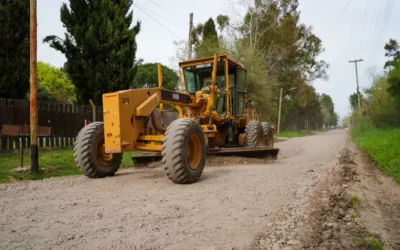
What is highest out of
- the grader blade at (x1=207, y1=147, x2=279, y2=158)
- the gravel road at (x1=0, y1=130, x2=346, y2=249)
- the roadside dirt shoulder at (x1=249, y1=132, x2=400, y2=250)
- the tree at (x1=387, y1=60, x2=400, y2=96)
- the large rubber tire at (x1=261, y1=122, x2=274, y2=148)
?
the tree at (x1=387, y1=60, x2=400, y2=96)

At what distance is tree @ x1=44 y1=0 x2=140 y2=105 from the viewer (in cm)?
1608

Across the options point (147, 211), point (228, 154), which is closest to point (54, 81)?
point (228, 154)

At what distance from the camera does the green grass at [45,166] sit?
802cm

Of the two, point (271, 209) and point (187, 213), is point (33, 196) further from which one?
point (271, 209)

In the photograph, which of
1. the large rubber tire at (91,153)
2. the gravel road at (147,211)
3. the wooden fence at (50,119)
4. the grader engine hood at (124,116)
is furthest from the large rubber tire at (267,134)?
the large rubber tire at (91,153)

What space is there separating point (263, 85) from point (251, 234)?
24.2 metres

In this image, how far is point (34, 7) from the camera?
873 cm

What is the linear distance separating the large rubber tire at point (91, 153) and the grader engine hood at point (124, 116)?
1.39 ft

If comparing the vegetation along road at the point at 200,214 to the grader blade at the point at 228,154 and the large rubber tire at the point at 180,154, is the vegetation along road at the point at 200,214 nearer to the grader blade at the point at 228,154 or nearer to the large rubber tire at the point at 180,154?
the large rubber tire at the point at 180,154

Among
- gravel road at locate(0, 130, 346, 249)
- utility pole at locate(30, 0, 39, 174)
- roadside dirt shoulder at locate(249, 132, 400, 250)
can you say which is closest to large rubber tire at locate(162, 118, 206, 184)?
gravel road at locate(0, 130, 346, 249)

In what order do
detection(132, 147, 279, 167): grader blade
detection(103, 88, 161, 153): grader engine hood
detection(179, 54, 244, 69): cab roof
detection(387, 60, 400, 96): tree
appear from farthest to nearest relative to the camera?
detection(387, 60, 400, 96): tree → detection(179, 54, 244, 69): cab roof → detection(132, 147, 279, 167): grader blade → detection(103, 88, 161, 153): grader engine hood

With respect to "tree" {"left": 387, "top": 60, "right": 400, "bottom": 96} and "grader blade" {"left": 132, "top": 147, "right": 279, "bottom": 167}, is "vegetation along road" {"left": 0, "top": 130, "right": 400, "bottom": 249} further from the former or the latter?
"tree" {"left": 387, "top": 60, "right": 400, "bottom": 96}

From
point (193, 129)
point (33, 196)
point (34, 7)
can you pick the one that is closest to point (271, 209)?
point (193, 129)

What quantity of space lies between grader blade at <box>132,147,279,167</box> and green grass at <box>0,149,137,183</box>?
1.52m
